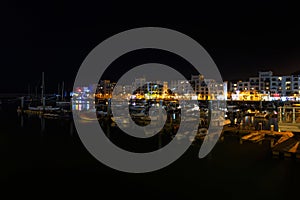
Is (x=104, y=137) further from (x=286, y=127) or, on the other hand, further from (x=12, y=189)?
(x=286, y=127)

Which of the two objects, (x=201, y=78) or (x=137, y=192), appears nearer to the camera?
(x=137, y=192)

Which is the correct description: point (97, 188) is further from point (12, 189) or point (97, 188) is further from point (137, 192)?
point (12, 189)

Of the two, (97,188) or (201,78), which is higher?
(201,78)

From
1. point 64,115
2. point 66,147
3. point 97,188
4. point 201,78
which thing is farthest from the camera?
point 201,78

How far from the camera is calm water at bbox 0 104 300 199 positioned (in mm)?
7047

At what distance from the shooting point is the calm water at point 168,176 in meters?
7.05

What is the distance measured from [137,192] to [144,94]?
223 ft

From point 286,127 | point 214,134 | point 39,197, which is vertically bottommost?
point 39,197

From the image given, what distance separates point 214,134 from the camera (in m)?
13.1

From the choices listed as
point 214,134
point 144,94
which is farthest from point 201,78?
point 214,134

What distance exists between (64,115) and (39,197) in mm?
17872

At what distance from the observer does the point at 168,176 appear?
8172 millimetres

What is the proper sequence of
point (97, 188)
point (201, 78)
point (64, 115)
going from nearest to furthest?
point (97, 188) → point (64, 115) → point (201, 78)

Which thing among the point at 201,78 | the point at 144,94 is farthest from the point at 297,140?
the point at 144,94
